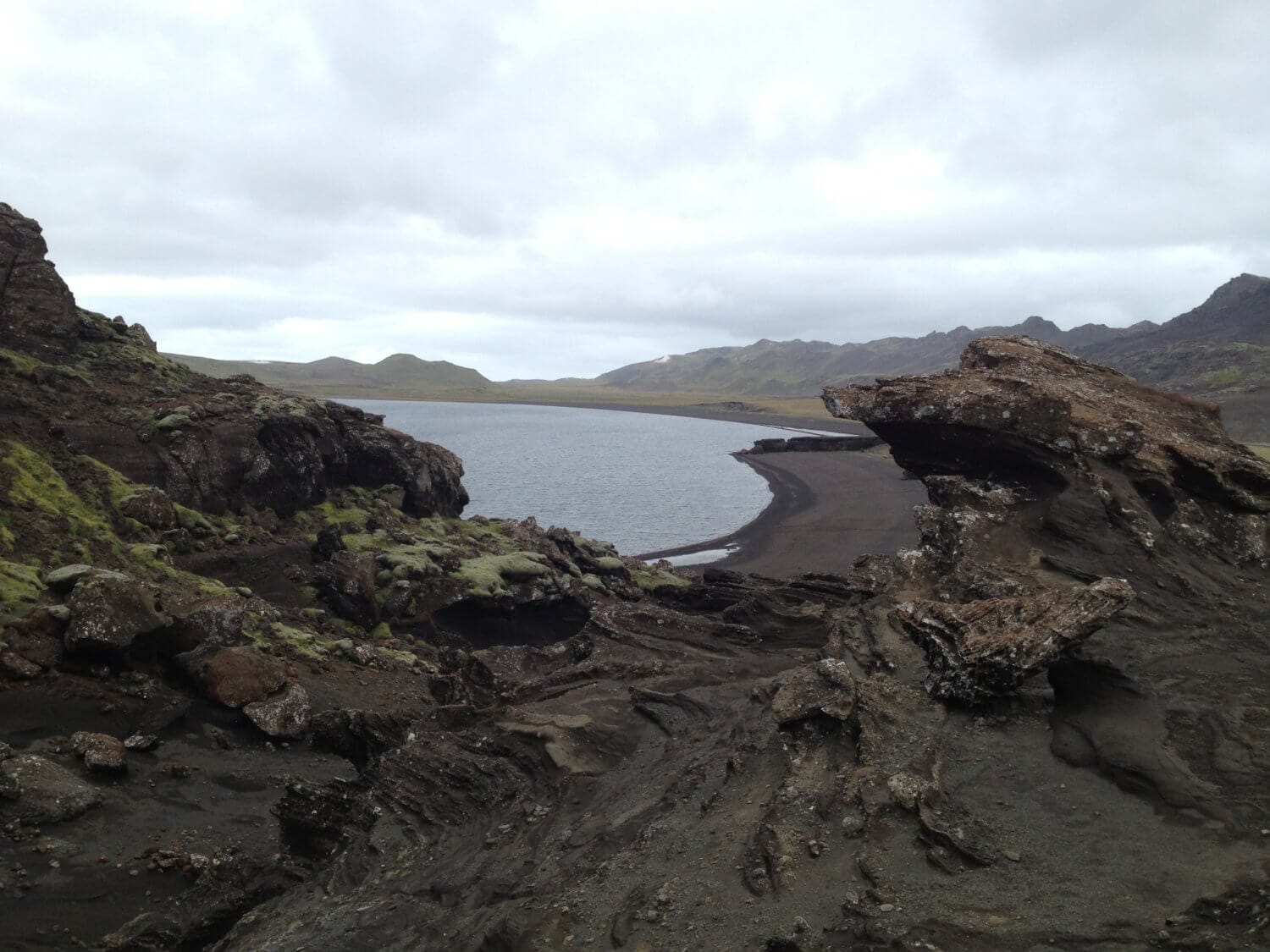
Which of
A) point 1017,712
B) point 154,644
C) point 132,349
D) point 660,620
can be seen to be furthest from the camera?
point 132,349

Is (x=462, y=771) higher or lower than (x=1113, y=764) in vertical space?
lower

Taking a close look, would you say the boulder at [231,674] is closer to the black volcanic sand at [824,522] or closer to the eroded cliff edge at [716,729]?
the eroded cliff edge at [716,729]

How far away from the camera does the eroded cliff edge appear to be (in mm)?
10055

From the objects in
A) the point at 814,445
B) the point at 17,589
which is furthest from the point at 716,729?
the point at 814,445

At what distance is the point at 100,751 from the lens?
1752cm

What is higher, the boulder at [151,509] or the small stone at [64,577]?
the boulder at [151,509]

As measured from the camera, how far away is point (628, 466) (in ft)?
379

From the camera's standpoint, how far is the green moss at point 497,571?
33062 millimetres

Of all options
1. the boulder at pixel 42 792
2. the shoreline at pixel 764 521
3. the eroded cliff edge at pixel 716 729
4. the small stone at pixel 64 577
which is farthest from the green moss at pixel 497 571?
the shoreline at pixel 764 521

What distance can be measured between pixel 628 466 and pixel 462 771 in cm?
9937

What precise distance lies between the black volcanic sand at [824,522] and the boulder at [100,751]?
34.4 m

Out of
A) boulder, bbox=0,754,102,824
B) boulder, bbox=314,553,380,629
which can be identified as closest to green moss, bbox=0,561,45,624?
boulder, bbox=0,754,102,824

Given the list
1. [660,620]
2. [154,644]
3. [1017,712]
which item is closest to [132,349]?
[154,644]

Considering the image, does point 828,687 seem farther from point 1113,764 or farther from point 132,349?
point 132,349
